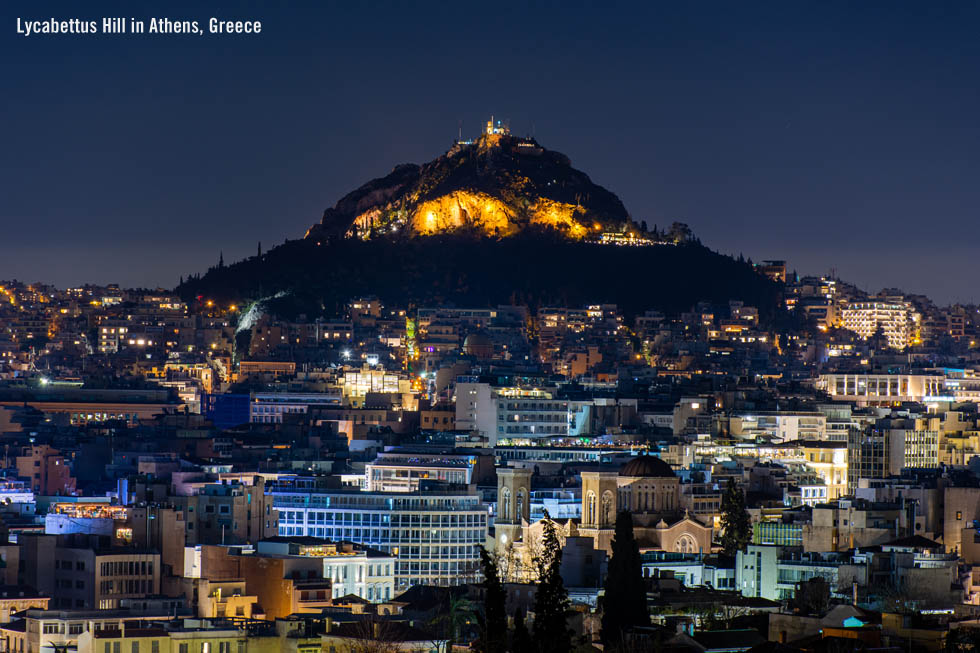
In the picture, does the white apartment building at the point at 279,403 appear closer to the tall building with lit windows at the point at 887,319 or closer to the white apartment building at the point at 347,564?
the tall building with lit windows at the point at 887,319

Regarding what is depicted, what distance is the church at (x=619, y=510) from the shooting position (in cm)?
7494

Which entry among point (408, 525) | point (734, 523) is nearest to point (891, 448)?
point (734, 523)

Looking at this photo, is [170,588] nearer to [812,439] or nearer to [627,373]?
[812,439]

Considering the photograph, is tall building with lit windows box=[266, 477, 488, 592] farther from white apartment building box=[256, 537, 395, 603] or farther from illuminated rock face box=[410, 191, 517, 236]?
illuminated rock face box=[410, 191, 517, 236]

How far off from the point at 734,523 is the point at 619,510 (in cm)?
381

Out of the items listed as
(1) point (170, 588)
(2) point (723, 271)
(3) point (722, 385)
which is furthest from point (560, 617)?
(2) point (723, 271)

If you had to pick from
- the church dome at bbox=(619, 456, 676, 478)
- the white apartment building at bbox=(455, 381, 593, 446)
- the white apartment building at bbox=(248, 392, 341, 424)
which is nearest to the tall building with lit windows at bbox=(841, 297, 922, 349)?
the white apartment building at bbox=(248, 392, 341, 424)

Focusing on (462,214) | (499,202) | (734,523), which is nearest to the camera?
(734,523)

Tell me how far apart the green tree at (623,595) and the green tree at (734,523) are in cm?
1517

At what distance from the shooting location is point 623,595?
→ 191ft

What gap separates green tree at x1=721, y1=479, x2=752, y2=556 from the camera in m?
76.4

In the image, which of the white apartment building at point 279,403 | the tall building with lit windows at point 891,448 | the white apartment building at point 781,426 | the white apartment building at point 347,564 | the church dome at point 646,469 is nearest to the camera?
the white apartment building at point 347,564

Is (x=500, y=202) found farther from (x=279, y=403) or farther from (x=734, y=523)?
(x=734, y=523)

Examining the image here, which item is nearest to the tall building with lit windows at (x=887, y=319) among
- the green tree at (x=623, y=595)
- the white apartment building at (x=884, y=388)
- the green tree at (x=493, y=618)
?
the white apartment building at (x=884, y=388)
